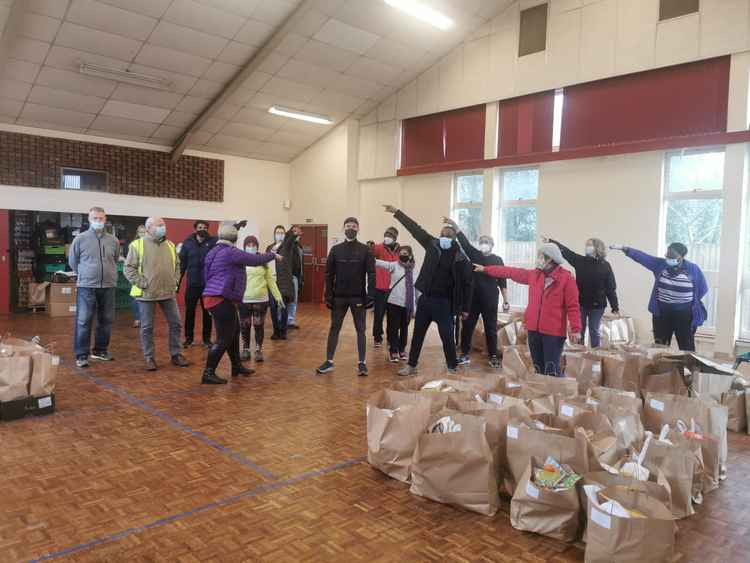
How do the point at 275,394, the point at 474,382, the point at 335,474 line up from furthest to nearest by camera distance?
the point at 275,394
the point at 474,382
the point at 335,474

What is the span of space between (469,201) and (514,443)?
7.52 m

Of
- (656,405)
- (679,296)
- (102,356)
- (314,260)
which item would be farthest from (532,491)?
(314,260)

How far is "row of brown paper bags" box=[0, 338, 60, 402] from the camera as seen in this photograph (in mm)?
3605

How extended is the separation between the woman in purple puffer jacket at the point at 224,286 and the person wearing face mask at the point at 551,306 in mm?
2270

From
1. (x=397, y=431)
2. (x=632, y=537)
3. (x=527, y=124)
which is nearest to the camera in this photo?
(x=632, y=537)

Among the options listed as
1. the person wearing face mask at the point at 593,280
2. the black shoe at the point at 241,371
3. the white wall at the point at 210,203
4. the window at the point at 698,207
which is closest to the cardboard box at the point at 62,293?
the white wall at the point at 210,203

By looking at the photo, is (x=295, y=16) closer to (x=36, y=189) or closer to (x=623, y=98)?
(x=623, y=98)

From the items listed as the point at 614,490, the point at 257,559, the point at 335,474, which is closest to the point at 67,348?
the point at 335,474

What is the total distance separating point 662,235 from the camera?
7.38 metres

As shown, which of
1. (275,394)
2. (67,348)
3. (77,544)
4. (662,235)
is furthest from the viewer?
(662,235)

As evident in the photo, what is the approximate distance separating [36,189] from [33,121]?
114cm

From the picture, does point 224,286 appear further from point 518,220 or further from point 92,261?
point 518,220

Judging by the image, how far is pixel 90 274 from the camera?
16.8 ft

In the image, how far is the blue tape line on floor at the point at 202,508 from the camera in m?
2.13
